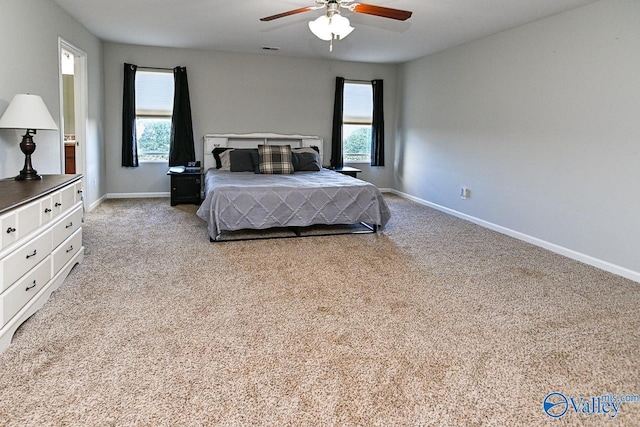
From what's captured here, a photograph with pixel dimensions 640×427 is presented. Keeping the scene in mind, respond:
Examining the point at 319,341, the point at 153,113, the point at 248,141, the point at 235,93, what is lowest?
the point at 319,341

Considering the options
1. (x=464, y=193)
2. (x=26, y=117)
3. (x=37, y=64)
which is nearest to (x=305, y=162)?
(x=464, y=193)

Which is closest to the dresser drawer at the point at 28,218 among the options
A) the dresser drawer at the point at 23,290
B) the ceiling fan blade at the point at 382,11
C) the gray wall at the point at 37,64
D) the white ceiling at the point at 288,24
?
the dresser drawer at the point at 23,290

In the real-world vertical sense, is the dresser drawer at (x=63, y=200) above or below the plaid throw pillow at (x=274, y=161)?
below

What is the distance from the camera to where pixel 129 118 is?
6504 mm

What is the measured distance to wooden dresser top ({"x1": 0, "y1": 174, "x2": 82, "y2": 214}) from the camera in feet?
7.59

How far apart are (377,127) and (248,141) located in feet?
7.43

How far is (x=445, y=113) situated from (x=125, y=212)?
183 inches

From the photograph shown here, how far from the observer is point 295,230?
500 centimetres

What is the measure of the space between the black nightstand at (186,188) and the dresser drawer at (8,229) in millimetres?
4049

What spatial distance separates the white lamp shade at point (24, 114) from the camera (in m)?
3.04

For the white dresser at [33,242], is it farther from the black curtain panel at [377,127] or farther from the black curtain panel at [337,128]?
the black curtain panel at [377,127]

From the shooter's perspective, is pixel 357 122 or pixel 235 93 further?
pixel 357 122

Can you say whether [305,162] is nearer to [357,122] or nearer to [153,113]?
[357,122]

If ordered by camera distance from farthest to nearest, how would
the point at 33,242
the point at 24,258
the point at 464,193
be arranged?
the point at 464,193
the point at 33,242
the point at 24,258
